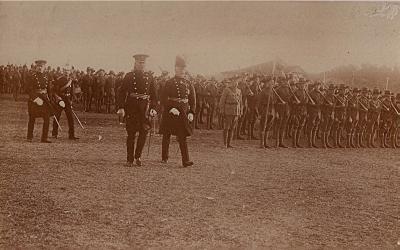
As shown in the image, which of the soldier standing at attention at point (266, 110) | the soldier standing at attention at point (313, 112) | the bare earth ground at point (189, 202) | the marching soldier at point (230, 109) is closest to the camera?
the bare earth ground at point (189, 202)

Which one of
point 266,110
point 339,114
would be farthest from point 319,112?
point 266,110

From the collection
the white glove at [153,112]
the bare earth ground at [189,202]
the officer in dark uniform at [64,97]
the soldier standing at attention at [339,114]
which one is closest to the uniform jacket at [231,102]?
the bare earth ground at [189,202]

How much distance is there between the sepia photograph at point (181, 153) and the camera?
11.2 ft

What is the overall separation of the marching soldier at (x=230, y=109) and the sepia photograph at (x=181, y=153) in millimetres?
342

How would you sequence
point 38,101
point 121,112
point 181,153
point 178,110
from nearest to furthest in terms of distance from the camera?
point 121,112 → point 178,110 → point 181,153 → point 38,101

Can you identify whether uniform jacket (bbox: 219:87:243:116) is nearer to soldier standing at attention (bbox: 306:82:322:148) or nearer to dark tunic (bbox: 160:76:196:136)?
soldier standing at attention (bbox: 306:82:322:148)

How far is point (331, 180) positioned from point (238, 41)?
1578 millimetres

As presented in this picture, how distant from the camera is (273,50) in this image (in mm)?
4926

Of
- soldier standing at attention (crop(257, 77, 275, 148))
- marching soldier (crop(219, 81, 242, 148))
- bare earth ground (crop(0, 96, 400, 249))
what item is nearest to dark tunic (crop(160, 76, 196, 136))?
bare earth ground (crop(0, 96, 400, 249))

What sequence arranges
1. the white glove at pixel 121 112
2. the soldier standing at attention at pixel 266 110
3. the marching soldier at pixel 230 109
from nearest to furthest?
the white glove at pixel 121 112 → the marching soldier at pixel 230 109 → the soldier standing at attention at pixel 266 110

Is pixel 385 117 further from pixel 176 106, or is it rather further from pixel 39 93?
pixel 39 93

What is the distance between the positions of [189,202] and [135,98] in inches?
56.5

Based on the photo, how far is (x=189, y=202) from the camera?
3.92 metres

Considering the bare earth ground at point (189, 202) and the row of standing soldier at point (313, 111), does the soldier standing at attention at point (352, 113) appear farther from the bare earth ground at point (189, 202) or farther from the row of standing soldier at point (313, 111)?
the bare earth ground at point (189, 202)
